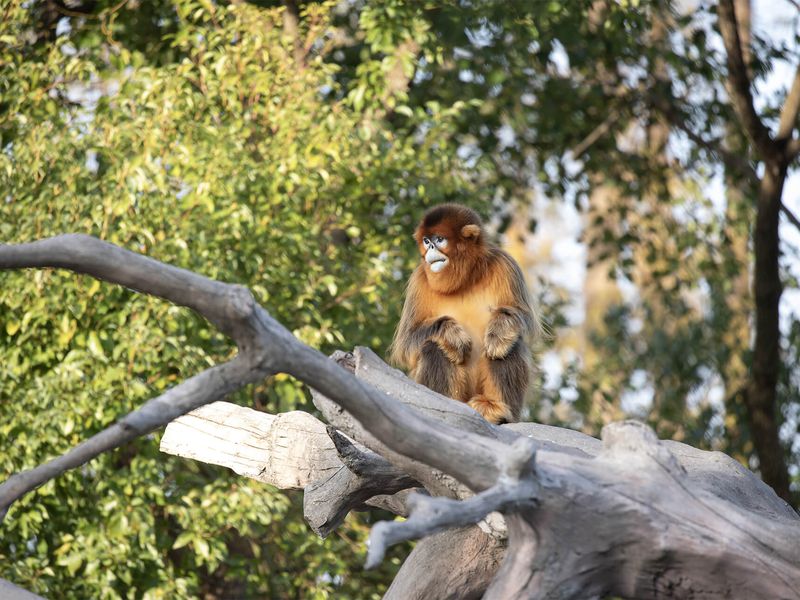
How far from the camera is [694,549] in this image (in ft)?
11.3

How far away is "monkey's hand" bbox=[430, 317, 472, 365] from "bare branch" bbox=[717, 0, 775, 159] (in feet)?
10.2

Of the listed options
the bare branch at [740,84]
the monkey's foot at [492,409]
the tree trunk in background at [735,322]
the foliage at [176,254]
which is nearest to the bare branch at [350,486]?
the monkey's foot at [492,409]

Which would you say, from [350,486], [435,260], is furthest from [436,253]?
[350,486]

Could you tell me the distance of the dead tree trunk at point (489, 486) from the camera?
3041mm

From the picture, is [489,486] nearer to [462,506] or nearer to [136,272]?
[462,506]

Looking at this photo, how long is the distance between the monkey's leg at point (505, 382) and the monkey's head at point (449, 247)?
0.42 metres

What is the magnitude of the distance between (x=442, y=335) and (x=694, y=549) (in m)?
2.02

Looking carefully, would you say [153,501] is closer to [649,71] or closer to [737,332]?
[649,71]

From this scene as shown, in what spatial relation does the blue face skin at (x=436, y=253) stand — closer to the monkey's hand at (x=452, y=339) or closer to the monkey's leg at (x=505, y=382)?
the monkey's hand at (x=452, y=339)

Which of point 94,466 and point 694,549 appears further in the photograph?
point 94,466

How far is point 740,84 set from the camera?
7.47 meters

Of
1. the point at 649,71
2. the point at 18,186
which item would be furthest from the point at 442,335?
the point at 649,71

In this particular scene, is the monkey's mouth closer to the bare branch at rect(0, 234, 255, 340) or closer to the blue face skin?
the blue face skin

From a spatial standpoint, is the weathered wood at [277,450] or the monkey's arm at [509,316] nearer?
the weathered wood at [277,450]
